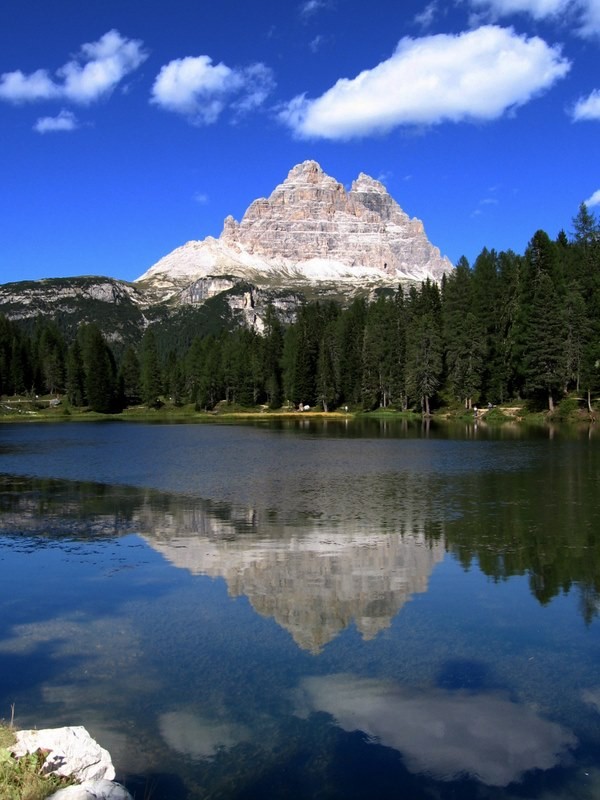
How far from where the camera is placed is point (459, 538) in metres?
25.8

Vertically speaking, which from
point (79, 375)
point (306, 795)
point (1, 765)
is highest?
point (79, 375)

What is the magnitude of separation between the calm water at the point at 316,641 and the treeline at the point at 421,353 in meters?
75.2

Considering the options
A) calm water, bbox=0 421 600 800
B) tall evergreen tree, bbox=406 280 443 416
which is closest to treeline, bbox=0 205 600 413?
tall evergreen tree, bbox=406 280 443 416

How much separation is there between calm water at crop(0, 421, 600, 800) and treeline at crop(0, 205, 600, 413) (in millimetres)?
75151

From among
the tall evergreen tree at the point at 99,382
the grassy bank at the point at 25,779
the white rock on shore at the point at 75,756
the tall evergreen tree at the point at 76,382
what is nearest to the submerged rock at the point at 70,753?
the white rock on shore at the point at 75,756

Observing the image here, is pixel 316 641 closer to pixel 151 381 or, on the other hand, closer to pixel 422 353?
pixel 422 353

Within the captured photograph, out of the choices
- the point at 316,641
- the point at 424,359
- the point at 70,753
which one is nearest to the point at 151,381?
the point at 424,359

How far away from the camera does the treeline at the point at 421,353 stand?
105 m

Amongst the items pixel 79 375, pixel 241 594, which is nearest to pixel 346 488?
pixel 241 594

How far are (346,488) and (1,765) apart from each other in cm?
3122

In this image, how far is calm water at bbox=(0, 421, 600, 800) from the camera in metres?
10.4

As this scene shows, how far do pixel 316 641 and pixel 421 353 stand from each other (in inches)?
4357

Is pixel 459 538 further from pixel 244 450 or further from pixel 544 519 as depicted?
pixel 244 450

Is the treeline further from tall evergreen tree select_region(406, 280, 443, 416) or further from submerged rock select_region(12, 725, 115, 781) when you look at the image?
submerged rock select_region(12, 725, 115, 781)
